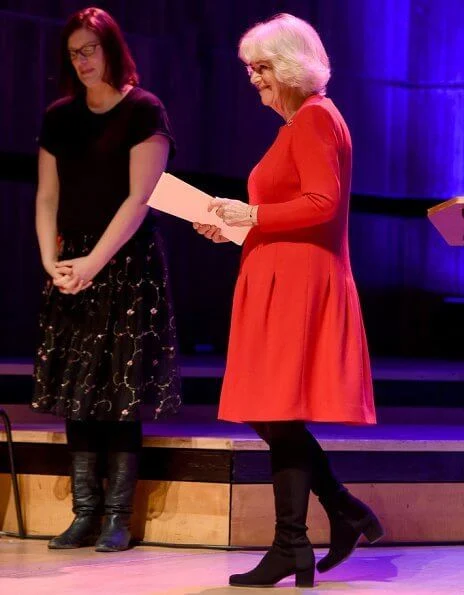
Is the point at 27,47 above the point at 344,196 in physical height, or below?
above

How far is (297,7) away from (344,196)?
4197 millimetres

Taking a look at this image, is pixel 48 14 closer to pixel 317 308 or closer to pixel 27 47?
pixel 27 47

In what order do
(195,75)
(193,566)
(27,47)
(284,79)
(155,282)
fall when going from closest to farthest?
(284,79), (193,566), (155,282), (27,47), (195,75)

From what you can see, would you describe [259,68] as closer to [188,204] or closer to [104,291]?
[188,204]

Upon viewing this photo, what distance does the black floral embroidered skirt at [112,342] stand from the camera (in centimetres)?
308

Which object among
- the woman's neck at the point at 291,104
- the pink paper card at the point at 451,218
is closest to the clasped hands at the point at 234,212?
the woman's neck at the point at 291,104

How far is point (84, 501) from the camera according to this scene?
3154 millimetres

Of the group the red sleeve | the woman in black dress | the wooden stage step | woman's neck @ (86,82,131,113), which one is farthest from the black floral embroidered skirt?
the red sleeve

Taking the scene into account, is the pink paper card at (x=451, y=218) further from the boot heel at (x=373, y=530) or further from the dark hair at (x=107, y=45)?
the dark hair at (x=107, y=45)

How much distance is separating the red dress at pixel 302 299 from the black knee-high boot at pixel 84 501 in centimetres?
71

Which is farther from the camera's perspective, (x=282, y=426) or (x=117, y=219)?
(x=117, y=219)

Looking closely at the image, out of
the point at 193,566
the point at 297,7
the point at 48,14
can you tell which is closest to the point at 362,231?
the point at 297,7

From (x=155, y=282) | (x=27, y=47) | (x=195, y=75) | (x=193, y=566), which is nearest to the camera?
(x=193, y=566)

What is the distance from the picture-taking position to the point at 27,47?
5680 millimetres
